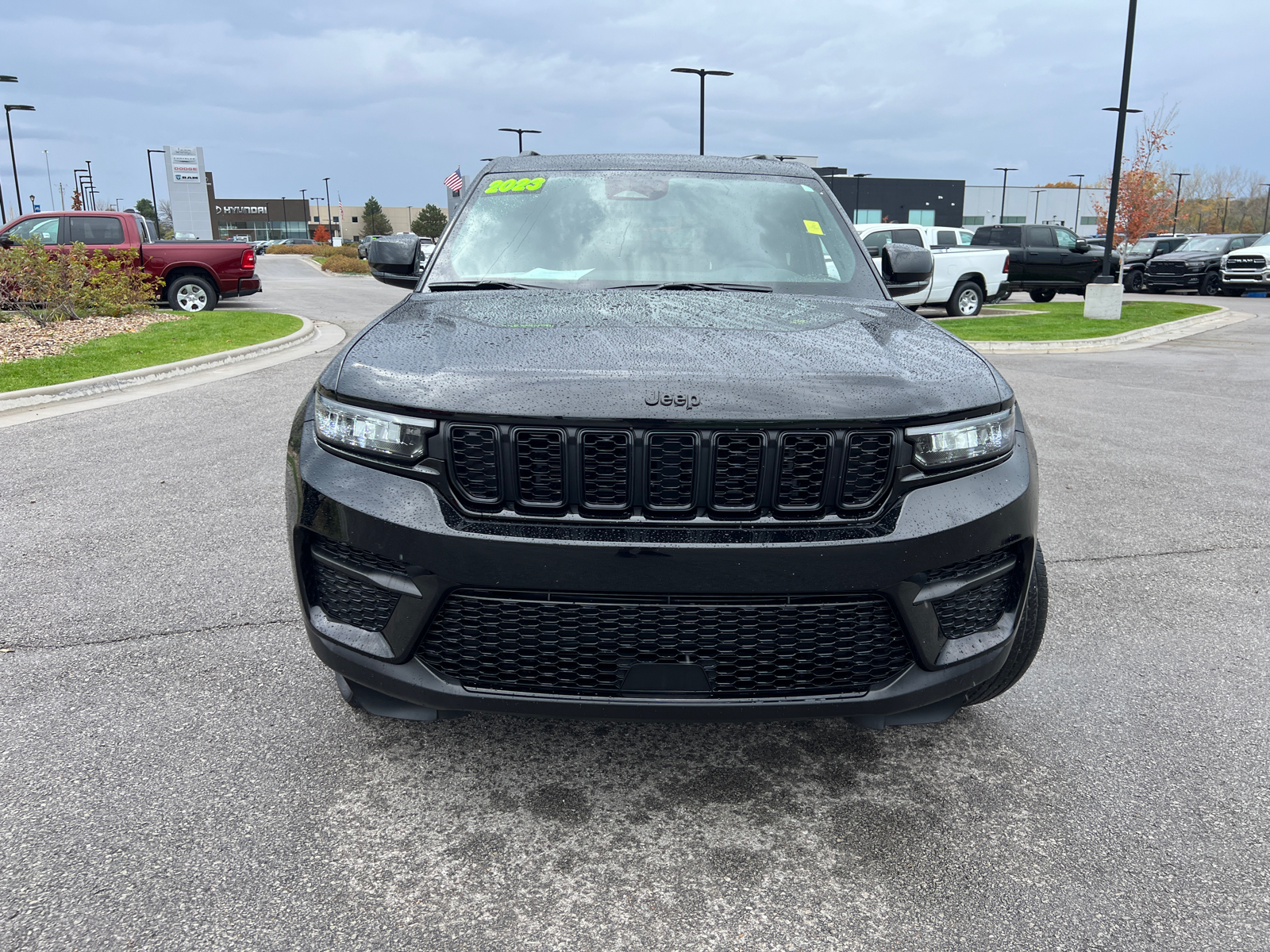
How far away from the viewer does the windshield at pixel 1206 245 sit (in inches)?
1149

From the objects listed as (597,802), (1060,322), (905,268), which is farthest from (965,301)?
(597,802)

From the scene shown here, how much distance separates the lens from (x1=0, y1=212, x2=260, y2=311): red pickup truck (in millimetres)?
16734

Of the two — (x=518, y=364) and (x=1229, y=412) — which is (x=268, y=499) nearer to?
(x=518, y=364)

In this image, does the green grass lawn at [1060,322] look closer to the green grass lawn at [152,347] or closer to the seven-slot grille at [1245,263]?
the seven-slot grille at [1245,263]

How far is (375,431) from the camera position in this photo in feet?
7.63

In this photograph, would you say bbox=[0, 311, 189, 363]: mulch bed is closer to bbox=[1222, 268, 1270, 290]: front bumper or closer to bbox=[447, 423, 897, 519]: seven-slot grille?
bbox=[447, 423, 897, 519]: seven-slot grille

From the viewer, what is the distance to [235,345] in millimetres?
12398

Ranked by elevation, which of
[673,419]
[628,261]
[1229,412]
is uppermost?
[628,261]

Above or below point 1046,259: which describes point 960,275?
below

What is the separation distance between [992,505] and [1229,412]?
843 cm

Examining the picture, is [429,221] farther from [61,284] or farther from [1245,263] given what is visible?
[61,284]

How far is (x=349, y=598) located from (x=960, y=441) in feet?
5.21

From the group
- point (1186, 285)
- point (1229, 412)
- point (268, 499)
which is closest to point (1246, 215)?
point (1186, 285)

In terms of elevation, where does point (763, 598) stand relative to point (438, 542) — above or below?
below
